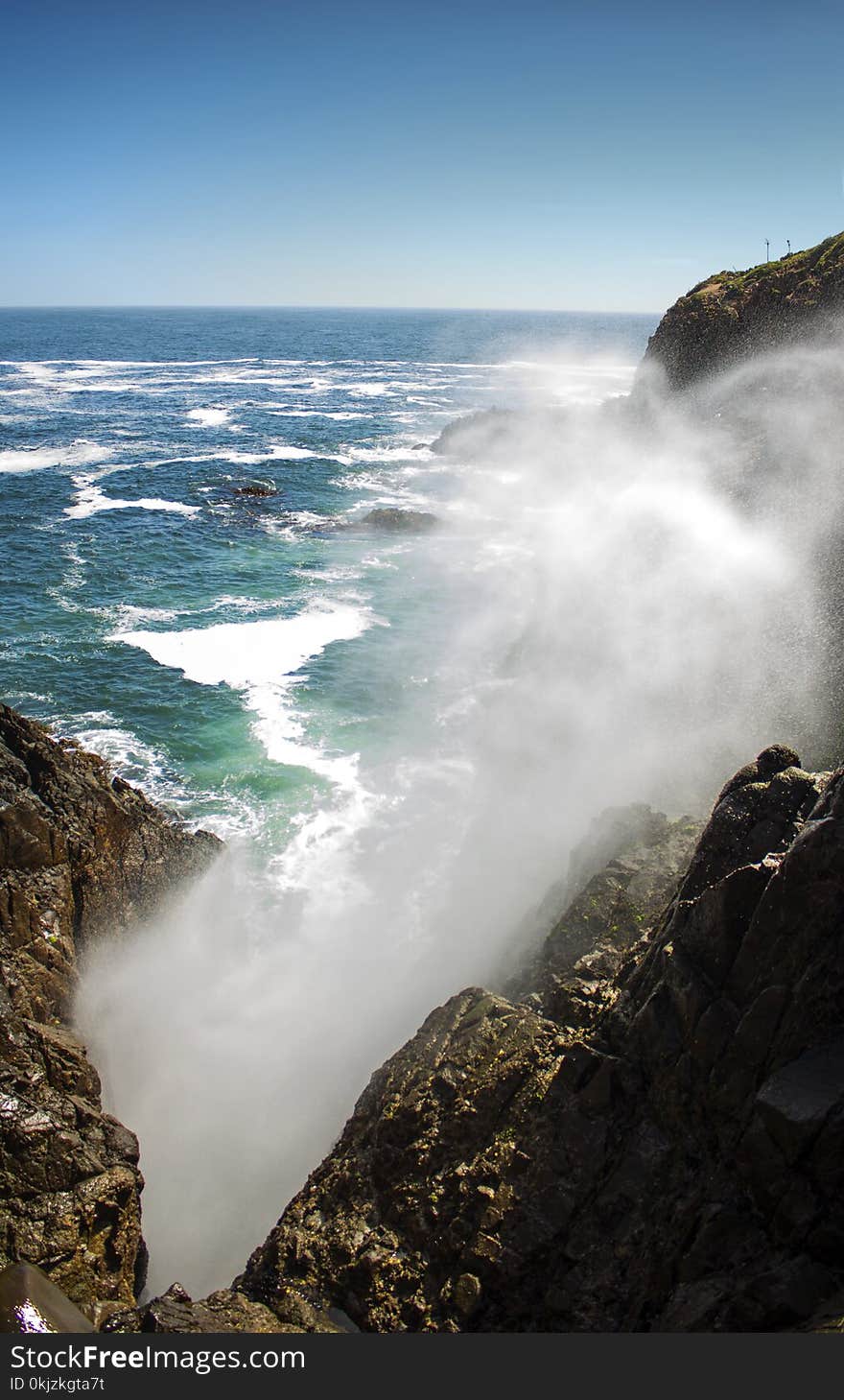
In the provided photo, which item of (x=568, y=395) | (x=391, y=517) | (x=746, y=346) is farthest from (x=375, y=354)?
(x=746, y=346)

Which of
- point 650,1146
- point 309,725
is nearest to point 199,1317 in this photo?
point 650,1146

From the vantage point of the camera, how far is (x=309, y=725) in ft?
98.4

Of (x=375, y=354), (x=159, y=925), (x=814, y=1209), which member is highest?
(x=375, y=354)

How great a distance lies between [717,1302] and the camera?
761 cm

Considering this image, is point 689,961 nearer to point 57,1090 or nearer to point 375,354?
point 57,1090

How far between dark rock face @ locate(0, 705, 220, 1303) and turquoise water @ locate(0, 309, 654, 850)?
16.2 feet

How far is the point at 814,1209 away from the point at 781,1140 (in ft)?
1.98

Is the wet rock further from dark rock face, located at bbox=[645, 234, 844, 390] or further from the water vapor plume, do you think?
dark rock face, located at bbox=[645, 234, 844, 390]

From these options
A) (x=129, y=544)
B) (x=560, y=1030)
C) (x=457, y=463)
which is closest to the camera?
(x=560, y=1030)

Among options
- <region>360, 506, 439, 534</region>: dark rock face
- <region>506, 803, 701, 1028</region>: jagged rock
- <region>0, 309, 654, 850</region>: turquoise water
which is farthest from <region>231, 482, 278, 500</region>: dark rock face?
<region>506, 803, 701, 1028</region>: jagged rock

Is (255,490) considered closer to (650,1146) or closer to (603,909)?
(603,909)

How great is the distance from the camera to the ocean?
16.6 metres

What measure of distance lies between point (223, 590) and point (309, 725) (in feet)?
51.0

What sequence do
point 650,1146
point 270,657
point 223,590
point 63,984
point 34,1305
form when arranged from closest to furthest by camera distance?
point 34,1305
point 650,1146
point 63,984
point 270,657
point 223,590
